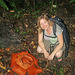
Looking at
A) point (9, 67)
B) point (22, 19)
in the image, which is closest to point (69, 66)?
point (9, 67)

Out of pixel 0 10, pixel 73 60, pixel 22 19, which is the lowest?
pixel 73 60

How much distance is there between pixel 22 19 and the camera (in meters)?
4.67

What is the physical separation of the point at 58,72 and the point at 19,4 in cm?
405

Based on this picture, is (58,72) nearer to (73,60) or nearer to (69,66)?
(69,66)

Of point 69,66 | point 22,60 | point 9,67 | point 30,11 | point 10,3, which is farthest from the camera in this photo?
point 30,11

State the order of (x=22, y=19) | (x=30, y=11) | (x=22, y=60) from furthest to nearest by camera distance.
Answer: (x=30, y=11), (x=22, y=19), (x=22, y=60)

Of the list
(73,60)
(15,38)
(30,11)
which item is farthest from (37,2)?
(73,60)

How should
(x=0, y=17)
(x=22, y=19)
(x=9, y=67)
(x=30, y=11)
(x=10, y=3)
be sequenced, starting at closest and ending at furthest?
(x=9, y=67) < (x=0, y=17) < (x=10, y=3) < (x=22, y=19) < (x=30, y=11)

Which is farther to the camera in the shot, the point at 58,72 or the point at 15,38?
the point at 15,38

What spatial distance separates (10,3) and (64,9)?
3.33m

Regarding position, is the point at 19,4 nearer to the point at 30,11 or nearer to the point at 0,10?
the point at 30,11

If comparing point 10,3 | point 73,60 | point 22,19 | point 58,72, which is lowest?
point 58,72

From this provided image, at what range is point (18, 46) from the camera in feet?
11.7

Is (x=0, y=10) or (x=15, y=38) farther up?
(x=0, y=10)
